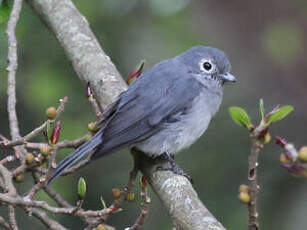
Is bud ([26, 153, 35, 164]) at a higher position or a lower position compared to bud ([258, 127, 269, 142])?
higher

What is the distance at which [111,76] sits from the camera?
3.98m

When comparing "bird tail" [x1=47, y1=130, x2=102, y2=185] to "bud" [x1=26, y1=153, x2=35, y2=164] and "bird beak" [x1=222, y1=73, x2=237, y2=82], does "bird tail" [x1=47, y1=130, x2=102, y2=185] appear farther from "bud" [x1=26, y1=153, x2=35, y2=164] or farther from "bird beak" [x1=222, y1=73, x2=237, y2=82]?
"bird beak" [x1=222, y1=73, x2=237, y2=82]

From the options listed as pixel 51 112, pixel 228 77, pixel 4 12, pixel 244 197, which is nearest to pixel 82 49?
pixel 4 12

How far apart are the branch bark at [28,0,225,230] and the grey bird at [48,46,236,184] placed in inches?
4.3

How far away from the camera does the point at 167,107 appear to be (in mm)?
4035

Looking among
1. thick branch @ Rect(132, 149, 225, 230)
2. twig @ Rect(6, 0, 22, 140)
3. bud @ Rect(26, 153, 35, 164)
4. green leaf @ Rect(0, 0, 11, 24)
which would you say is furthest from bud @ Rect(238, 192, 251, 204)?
green leaf @ Rect(0, 0, 11, 24)

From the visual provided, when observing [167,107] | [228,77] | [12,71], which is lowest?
[12,71]

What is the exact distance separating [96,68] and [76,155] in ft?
2.55

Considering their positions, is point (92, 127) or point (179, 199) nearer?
point (179, 199)

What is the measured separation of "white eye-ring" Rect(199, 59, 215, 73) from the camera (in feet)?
14.3

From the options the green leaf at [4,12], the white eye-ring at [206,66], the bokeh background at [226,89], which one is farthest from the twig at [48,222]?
the white eye-ring at [206,66]

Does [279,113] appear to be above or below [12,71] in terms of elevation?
below

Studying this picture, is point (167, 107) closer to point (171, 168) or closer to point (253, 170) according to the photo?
point (171, 168)

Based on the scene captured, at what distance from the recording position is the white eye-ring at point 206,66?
437 cm
